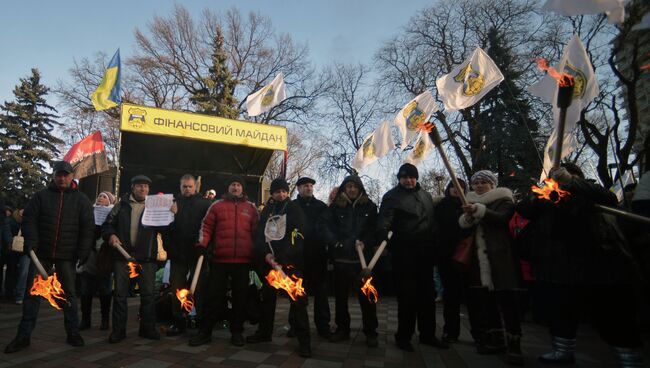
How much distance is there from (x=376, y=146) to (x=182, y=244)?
5854 millimetres

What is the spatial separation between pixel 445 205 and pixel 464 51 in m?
21.0

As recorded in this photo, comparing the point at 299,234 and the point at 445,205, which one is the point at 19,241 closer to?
the point at 299,234

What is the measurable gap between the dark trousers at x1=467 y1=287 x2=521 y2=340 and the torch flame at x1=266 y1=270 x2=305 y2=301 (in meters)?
2.02

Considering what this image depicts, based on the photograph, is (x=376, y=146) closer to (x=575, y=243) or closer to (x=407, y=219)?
(x=407, y=219)

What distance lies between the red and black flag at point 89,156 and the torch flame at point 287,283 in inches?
323

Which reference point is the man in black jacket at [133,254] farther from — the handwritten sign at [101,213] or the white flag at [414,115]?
the white flag at [414,115]

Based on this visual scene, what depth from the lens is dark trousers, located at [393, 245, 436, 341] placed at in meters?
4.55

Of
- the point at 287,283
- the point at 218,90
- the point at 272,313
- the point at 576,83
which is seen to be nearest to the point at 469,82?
the point at 576,83

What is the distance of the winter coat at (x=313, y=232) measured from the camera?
17.2 feet

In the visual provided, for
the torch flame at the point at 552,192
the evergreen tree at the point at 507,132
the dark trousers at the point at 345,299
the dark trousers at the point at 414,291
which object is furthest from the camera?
the evergreen tree at the point at 507,132

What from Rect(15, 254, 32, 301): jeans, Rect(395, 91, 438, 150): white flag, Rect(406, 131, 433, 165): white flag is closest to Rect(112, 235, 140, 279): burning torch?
Rect(15, 254, 32, 301): jeans

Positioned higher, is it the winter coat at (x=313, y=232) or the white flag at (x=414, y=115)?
the white flag at (x=414, y=115)

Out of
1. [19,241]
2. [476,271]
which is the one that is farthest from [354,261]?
[19,241]

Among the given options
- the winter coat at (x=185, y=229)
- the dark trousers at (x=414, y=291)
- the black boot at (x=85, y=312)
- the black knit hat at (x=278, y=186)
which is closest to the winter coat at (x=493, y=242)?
the dark trousers at (x=414, y=291)
